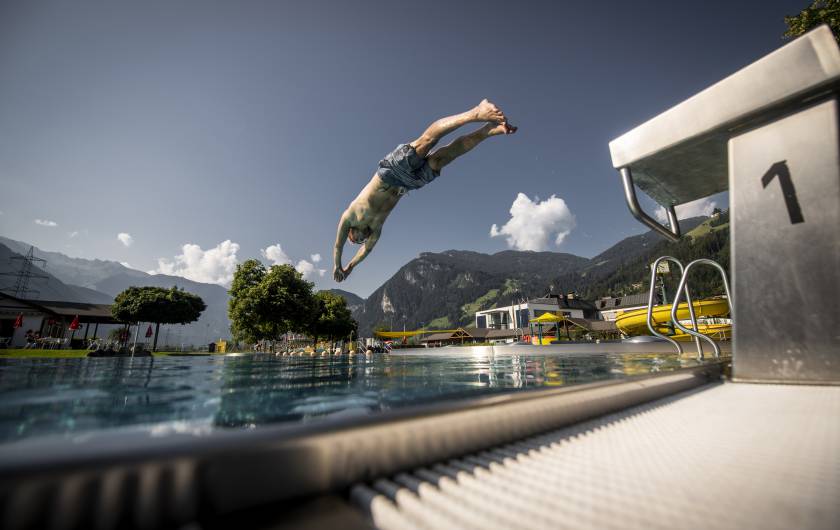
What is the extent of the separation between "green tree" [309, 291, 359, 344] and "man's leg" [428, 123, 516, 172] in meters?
31.1

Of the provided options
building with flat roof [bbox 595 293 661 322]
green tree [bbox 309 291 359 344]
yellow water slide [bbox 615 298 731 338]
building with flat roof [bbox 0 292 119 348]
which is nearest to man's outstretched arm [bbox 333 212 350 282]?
yellow water slide [bbox 615 298 731 338]

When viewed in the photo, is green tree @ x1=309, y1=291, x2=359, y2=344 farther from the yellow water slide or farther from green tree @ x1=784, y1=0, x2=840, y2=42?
green tree @ x1=784, y1=0, x2=840, y2=42

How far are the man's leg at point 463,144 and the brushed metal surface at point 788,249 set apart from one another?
6.24 ft

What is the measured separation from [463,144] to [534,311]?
69.0 m

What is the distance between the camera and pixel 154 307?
30.8 meters

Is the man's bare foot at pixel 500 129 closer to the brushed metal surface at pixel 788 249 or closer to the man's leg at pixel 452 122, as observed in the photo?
the man's leg at pixel 452 122

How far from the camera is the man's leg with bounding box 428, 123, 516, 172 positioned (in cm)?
352

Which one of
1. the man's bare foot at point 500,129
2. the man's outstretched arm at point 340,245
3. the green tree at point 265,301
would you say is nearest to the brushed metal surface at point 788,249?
the man's bare foot at point 500,129

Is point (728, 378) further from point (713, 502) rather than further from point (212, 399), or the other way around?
point (212, 399)

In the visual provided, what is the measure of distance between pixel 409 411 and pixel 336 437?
20cm

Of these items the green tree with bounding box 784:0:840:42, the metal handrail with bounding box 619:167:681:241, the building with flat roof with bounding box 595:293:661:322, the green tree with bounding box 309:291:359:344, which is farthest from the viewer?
the building with flat roof with bounding box 595:293:661:322

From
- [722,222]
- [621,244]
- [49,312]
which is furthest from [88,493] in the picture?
[621,244]

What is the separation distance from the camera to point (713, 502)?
0.60m

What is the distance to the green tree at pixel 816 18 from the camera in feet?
25.8
